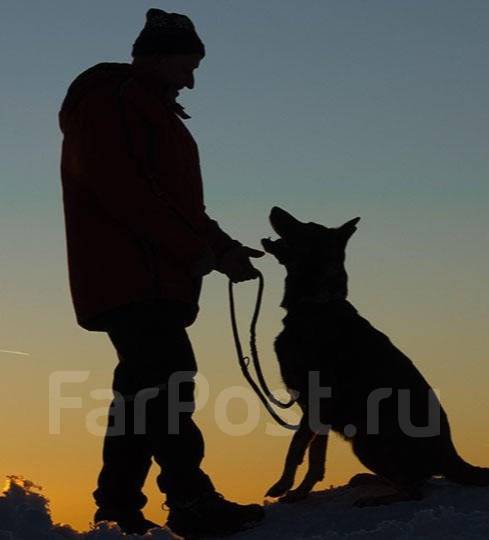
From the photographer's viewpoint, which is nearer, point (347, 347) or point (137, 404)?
point (137, 404)

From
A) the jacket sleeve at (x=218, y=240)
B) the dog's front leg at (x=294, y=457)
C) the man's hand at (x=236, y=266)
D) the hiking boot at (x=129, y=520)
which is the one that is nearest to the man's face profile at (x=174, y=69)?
the jacket sleeve at (x=218, y=240)

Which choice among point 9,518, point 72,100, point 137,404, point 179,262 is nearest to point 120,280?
point 179,262

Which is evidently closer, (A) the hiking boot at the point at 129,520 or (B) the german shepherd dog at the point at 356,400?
(A) the hiking boot at the point at 129,520

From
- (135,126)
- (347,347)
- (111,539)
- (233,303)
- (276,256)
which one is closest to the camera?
(111,539)

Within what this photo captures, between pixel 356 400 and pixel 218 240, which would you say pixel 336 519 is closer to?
pixel 356 400

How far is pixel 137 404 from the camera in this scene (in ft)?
18.2

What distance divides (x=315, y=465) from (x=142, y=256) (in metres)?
2.06

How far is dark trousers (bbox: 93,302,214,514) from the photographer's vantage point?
Result: 5480 mm

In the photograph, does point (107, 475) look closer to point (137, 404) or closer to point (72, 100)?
point (137, 404)

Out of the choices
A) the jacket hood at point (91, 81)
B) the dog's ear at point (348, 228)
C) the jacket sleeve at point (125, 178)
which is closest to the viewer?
the jacket sleeve at point (125, 178)

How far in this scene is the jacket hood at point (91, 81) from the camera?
18.3ft

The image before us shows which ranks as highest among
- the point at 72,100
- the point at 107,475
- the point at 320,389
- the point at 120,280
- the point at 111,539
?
the point at 72,100

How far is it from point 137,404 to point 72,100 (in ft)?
5.67

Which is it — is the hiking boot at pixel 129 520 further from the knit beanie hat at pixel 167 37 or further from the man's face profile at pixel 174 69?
the knit beanie hat at pixel 167 37
